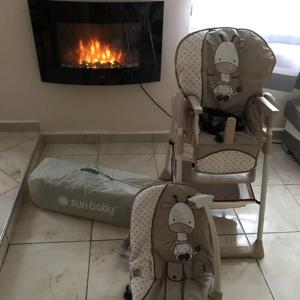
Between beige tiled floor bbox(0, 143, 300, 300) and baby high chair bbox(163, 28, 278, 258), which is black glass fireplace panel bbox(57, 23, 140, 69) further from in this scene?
beige tiled floor bbox(0, 143, 300, 300)

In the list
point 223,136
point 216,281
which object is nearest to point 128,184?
point 223,136

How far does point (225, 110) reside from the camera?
168 centimetres

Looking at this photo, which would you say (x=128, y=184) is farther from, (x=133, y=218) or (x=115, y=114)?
(x=115, y=114)

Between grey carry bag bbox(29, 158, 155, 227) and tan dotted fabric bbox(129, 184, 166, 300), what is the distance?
299 millimetres

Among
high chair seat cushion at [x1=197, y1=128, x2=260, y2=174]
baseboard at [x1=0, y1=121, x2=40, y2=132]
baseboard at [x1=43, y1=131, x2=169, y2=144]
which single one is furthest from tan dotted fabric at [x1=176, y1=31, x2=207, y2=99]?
baseboard at [x1=0, y1=121, x2=40, y2=132]

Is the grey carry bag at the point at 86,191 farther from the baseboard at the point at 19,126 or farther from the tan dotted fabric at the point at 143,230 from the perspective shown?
the baseboard at the point at 19,126

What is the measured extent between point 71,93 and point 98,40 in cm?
40

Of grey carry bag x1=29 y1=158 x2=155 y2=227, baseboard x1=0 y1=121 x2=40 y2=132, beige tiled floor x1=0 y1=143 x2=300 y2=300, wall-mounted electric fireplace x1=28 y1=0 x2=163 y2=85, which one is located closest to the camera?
beige tiled floor x1=0 y1=143 x2=300 y2=300

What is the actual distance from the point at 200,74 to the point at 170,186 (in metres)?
0.54

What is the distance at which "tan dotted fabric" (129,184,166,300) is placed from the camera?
133 cm

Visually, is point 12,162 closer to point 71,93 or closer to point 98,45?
point 71,93

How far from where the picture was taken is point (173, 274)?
1301 mm

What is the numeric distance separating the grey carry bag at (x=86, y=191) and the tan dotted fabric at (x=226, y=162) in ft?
1.34

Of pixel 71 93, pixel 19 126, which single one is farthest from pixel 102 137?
pixel 19 126
